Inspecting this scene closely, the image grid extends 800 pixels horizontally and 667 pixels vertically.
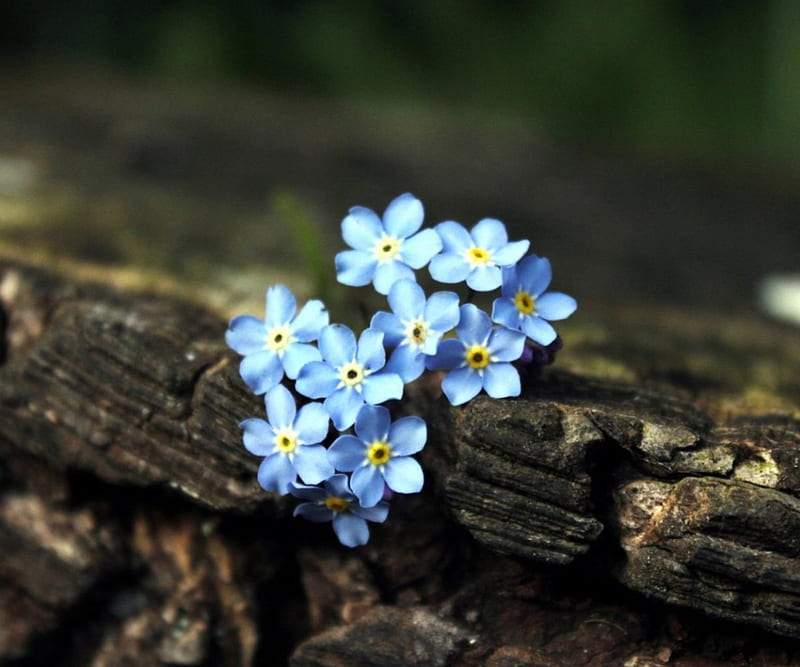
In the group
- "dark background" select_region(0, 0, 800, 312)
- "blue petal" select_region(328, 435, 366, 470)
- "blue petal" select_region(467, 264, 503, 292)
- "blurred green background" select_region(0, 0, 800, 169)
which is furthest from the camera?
"blurred green background" select_region(0, 0, 800, 169)

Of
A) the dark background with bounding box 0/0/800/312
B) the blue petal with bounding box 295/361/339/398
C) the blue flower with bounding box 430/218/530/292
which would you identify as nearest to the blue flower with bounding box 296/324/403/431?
the blue petal with bounding box 295/361/339/398

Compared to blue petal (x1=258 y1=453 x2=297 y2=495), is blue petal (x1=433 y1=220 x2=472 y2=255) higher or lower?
blue petal (x1=433 y1=220 x2=472 y2=255)

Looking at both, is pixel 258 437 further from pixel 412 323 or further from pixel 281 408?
pixel 412 323

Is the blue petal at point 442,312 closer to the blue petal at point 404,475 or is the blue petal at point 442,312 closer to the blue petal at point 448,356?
the blue petal at point 448,356

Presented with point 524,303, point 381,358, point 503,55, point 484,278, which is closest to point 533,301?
point 524,303

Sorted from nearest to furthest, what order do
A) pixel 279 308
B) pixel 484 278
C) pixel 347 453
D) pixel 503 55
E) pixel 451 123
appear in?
pixel 347 453 → pixel 484 278 → pixel 279 308 → pixel 451 123 → pixel 503 55

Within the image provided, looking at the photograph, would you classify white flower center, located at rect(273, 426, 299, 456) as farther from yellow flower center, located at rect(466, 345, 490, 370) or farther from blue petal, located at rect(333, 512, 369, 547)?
yellow flower center, located at rect(466, 345, 490, 370)
